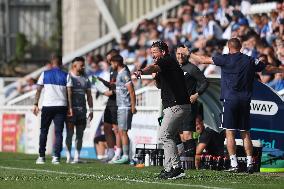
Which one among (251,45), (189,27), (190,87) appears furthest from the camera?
(189,27)

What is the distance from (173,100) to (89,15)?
17.8m

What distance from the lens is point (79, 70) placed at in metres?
20.4

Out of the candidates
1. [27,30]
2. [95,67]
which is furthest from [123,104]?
[27,30]

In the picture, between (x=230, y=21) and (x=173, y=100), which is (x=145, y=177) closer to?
(x=173, y=100)

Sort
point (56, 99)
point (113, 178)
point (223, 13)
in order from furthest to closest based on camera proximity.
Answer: point (223, 13), point (56, 99), point (113, 178)

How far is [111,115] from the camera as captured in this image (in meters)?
20.6

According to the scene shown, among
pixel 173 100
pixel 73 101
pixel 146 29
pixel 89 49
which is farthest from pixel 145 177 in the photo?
pixel 89 49

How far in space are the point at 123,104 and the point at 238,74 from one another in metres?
3.91

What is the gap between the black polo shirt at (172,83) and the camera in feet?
49.3

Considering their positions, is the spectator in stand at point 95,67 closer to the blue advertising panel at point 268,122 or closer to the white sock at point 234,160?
the blue advertising panel at point 268,122

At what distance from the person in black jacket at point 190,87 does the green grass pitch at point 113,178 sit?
699 millimetres

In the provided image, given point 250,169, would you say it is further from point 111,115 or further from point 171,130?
point 111,115

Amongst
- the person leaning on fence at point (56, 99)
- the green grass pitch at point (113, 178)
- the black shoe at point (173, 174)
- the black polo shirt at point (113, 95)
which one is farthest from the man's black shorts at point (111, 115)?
the black shoe at point (173, 174)

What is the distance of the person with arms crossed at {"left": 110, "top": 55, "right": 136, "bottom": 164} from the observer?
19.8 meters
